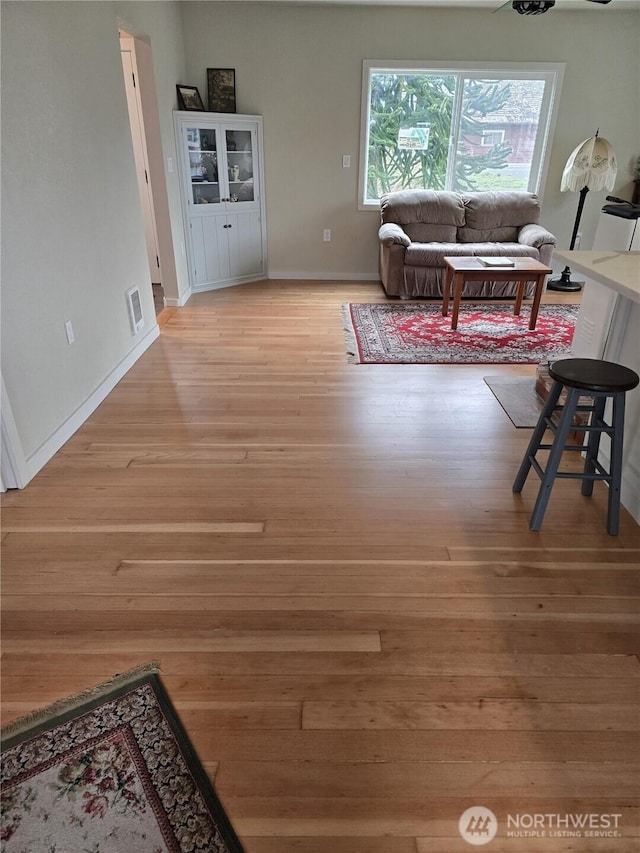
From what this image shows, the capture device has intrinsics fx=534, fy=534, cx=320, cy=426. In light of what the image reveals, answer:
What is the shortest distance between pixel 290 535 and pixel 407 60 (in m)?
5.23

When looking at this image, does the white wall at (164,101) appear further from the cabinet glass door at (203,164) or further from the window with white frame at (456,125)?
the window with white frame at (456,125)

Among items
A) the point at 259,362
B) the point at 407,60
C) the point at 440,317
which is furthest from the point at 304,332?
the point at 407,60

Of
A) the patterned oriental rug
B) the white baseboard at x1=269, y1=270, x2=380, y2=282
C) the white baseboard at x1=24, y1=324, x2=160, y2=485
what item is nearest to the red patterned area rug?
the white baseboard at x1=269, y1=270, x2=380, y2=282

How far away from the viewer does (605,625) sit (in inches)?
66.4

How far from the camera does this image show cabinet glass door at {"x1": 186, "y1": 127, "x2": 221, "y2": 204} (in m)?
5.03

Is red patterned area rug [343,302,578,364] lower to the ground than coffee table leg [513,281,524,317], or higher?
lower

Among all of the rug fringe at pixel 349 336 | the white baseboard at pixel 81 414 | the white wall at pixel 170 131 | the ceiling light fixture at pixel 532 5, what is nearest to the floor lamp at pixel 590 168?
the white wall at pixel 170 131

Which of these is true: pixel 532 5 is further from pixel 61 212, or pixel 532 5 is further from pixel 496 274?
pixel 61 212

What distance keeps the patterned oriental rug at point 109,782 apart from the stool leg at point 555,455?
4.83 ft

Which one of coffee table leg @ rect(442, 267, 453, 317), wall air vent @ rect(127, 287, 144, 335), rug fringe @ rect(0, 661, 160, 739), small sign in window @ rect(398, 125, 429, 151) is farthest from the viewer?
small sign in window @ rect(398, 125, 429, 151)

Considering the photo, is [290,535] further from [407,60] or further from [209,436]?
[407,60]

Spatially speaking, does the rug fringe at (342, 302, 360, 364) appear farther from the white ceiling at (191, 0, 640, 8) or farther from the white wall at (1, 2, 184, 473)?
the white ceiling at (191, 0, 640, 8)

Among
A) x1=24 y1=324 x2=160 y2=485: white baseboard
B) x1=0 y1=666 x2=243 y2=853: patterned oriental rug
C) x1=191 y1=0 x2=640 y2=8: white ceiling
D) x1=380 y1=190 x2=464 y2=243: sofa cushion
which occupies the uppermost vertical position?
x1=191 y1=0 x2=640 y2=8: white ceiling

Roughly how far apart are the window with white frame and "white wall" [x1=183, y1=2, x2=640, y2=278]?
0.38ft
